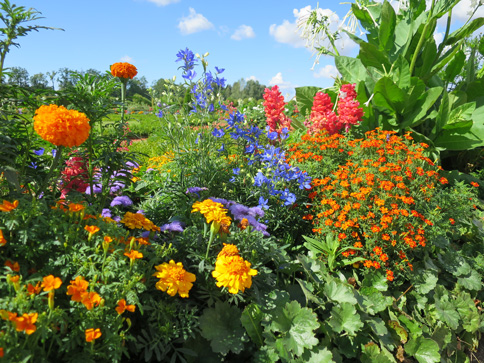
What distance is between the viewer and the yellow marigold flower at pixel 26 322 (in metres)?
1.06

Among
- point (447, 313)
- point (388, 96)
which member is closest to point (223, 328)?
point (447, 313)

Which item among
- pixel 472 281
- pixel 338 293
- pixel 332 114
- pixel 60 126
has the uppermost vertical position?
pixel 332 114

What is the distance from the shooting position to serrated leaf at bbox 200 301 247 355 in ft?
5.43

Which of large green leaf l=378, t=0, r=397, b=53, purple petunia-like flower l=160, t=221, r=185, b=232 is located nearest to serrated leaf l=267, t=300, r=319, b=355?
purple petunia-like flower l=160, t=221, r=185, b=232

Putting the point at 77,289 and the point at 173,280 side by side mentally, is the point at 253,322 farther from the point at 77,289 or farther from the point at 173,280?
the point at 77,289

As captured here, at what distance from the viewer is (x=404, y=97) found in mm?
3982

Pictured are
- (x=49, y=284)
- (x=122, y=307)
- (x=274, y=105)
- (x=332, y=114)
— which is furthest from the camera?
(x=332, y=114)

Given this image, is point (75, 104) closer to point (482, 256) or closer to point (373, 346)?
point (373, 346)

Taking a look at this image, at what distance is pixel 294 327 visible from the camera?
1764 millimetres

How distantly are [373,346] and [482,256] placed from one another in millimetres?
1793

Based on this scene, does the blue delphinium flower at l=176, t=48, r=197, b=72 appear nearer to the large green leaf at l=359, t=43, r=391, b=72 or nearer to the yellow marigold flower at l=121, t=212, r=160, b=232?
the yellow marigold flower at l=121, t=212, r=160, b=232

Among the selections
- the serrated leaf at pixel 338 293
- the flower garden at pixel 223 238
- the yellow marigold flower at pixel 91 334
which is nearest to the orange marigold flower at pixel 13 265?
the flower garden at pixel 223 238

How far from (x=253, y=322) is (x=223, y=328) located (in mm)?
146

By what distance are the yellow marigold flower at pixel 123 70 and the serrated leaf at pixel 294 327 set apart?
5.73 feet
